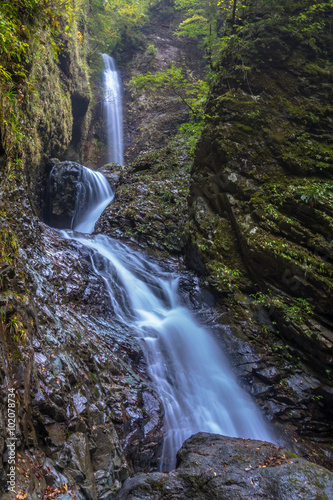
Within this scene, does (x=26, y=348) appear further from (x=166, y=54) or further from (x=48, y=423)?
(x=166, y=54)

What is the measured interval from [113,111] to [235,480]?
2235cm

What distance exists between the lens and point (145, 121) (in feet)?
61.2

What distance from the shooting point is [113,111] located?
20.9 metres

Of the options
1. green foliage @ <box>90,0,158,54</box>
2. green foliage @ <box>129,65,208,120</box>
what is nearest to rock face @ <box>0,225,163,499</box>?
green foliage @ <box>129,65,208,120</box>

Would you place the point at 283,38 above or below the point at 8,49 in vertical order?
above

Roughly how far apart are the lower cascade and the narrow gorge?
36 mm

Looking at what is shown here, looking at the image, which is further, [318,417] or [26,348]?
[318,417]

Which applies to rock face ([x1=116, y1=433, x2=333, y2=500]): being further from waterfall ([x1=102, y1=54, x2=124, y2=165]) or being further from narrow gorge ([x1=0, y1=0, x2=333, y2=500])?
waterfall ([x1=102, y1=54, x2=124, y2=165])

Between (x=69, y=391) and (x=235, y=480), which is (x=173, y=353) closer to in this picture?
(x=69, y=391)

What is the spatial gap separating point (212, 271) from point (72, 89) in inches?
483

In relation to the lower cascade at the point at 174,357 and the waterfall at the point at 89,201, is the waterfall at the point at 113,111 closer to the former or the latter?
the waterfall at the point at 89,201

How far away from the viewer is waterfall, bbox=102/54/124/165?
1969 cm

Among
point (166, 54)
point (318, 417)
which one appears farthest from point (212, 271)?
point (166, 54)

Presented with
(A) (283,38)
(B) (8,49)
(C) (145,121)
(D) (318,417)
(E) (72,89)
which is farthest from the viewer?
(C) (145,121)
